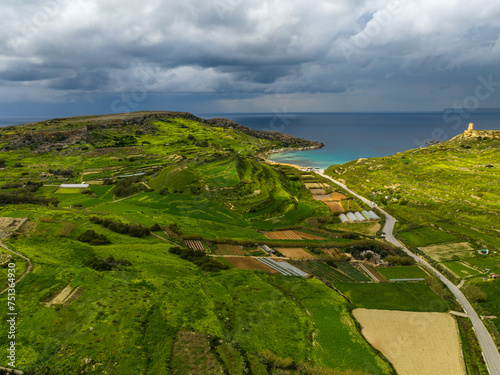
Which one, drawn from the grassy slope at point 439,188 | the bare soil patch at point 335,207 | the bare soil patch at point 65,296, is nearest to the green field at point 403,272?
the grassy slope at point 439,188

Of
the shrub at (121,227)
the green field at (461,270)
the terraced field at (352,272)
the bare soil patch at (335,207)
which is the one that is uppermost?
the shrub at (121,227)

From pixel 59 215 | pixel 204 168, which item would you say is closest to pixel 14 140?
pixel 204 168

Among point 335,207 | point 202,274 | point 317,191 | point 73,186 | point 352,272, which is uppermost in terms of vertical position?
point 73,186

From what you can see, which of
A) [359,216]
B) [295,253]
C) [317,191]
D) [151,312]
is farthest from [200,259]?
[317,191]

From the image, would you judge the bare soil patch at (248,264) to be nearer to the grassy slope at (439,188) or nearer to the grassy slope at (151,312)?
the grassy slope at (151,312)

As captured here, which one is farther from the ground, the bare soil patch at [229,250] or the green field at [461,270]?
the bare soil patch at [229,250]

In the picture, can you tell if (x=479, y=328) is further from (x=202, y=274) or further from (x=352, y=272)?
(x=202, y=274)

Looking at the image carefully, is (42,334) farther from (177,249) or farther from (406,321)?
(406,321)
